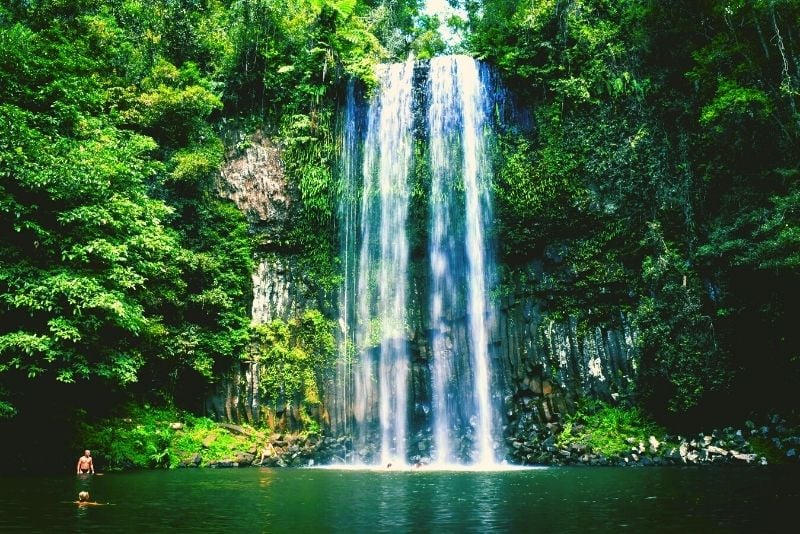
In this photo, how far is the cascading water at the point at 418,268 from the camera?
18.0 meters

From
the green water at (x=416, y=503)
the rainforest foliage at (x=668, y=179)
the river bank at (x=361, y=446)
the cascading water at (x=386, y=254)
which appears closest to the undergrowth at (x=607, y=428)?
the river bank at (x=361, y=446)

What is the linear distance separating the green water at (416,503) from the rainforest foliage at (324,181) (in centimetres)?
363

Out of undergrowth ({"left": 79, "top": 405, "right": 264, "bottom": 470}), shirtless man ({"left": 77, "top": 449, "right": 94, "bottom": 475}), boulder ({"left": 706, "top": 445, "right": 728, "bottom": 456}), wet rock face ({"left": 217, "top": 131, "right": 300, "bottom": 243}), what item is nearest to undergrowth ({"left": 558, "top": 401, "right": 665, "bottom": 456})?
boulder ({"left": 706, "top": 445, "right": 728, "bottom": 456})

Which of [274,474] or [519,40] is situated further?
[519,40]

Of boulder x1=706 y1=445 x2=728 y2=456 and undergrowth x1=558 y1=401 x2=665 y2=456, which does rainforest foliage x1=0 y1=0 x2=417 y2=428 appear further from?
boulder x1=706 y1=445 x2=728 y2=456

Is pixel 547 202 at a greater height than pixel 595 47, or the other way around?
pixel 595 47

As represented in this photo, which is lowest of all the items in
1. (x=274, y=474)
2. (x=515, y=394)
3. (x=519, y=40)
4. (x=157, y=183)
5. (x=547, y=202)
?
(x=274, y=474)

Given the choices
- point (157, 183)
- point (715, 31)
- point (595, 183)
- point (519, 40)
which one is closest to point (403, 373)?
point (595, 183)

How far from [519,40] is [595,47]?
2398 millimetres

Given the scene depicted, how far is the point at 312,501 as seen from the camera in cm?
826

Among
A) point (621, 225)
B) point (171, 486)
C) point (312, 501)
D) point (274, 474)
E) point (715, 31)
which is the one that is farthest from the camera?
point (621, 225)

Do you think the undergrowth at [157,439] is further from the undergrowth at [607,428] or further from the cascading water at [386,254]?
the undergrowth at [607,428]

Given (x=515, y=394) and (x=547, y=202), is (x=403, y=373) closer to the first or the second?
(x=515, y=394)

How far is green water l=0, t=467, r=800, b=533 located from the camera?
611cm
